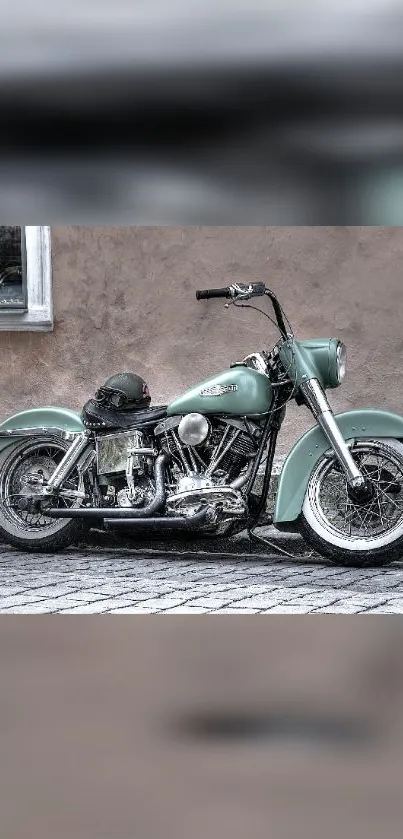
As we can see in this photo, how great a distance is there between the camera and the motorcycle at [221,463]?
400cm

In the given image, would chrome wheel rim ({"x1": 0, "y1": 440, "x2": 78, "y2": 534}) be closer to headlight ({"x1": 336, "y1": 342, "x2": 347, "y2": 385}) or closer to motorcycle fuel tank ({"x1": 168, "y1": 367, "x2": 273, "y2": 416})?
motorcycle fuel tank ({"x1": 168, "y1": 367, "x2": 273, "y2": 416})

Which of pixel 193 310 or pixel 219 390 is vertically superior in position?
pixel 193 310

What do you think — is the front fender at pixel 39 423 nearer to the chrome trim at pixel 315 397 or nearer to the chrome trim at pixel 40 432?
the chrome trim at pixel 40 432

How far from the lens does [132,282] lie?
5.41 meters

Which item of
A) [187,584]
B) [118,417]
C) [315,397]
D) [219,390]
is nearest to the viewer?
[187,584]

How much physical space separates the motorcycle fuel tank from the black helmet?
316mm

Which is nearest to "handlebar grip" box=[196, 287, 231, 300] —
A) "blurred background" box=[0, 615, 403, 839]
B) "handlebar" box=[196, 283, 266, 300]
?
"handlebar" box=[196, 283, 266, 300]

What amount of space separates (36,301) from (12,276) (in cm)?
20

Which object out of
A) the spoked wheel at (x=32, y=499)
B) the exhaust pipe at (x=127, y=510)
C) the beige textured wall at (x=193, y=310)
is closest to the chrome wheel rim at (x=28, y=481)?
the spoked wheel at (x=32, y=499)

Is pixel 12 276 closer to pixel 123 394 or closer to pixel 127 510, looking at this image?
pixel 123 394
